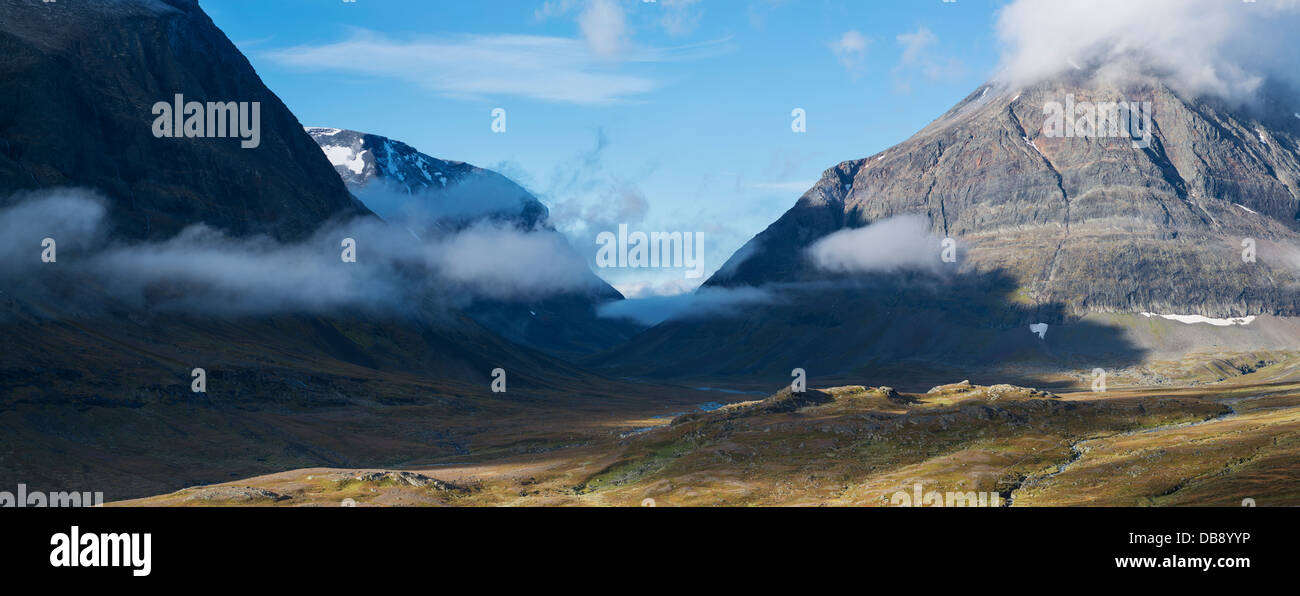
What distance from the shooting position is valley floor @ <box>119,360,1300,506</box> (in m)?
99.5

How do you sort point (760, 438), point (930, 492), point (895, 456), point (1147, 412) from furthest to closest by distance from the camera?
point (1147, 412), point (760, 438), point (895, 456), point (930, 492)

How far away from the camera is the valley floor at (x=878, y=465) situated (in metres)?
99.5

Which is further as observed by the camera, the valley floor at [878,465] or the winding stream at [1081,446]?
the winding stream at [1081,446]

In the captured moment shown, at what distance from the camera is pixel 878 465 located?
128 m

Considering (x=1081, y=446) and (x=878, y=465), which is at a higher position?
(x=1081, y=446)

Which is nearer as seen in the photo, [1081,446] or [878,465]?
[878,465]

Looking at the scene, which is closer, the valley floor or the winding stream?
the valley floor
